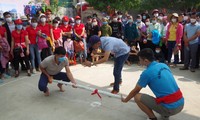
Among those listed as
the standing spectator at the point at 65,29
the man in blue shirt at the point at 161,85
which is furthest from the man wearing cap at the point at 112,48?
the standing spectator at the point at 65,29

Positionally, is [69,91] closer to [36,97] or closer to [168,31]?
[36,97]

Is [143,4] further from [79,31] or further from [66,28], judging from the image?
[66,28]

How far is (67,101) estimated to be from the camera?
193 inches

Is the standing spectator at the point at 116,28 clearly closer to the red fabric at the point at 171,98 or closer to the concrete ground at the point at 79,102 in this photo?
the concrete ground at the point at 79,102

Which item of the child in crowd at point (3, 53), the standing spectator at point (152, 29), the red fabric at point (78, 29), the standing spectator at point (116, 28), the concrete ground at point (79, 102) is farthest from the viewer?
the standing spectator at point (116, 28)

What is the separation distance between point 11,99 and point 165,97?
3.42 meters

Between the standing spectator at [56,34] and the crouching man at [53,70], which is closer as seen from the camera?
the crouching man at [53,70]

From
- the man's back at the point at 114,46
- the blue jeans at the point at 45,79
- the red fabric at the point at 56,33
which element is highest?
the red fabric at the point at 56,33

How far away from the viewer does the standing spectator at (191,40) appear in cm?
660

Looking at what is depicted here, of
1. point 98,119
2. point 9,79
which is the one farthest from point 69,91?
point 9,79

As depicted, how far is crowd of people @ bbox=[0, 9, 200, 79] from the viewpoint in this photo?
22.1 ft

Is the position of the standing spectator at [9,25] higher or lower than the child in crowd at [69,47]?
higher

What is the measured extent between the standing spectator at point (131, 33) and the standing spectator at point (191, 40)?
71.5 inches

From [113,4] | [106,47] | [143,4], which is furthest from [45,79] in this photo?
[143,4]
